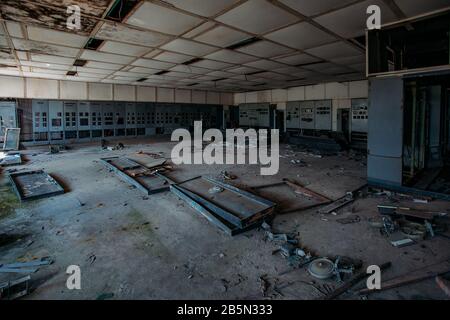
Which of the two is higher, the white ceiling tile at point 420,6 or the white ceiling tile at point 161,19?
the white ceiling tile at point 161,19

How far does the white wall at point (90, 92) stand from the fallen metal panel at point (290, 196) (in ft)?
31.8

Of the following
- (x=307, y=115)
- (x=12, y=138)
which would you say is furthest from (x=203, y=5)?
(x=12, y=138)

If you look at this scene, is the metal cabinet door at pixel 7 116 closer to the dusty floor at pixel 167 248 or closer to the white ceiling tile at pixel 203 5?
the dusty floor at pixel 167 248

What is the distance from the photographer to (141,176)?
590cm

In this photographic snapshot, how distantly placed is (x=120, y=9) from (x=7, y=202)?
3778 millimetres

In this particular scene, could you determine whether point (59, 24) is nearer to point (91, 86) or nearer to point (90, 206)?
point (90, 206)

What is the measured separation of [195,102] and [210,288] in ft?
43.1

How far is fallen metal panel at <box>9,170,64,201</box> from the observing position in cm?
455

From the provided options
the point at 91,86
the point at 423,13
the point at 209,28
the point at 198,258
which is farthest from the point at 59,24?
the point at 91,86

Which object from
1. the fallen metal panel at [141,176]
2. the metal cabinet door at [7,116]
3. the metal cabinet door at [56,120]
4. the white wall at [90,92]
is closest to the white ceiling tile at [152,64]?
the fallen metal panel at [141,176]

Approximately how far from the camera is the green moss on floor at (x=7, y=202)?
12.8 ft

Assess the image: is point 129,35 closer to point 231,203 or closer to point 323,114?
point 231,203

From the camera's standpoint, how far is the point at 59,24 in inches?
163
